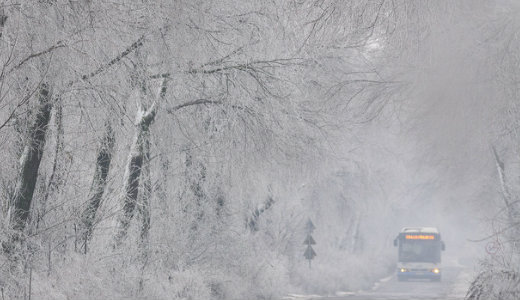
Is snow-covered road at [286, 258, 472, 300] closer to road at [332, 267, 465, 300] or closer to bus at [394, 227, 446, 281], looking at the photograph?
road at [332, 267, 465, 300]

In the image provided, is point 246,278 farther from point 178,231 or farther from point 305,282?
point 305,282

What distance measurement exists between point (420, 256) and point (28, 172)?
108 feet

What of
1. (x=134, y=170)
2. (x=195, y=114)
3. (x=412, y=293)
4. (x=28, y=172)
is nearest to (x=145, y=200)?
(x=134, y=170)

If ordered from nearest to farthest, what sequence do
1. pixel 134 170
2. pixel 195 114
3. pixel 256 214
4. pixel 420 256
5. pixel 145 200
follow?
pixel 195 114 < pixel 134 170 < pixel 145 200 < pixel 256 214 < pixel 420 256

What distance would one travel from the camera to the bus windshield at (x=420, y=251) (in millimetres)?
44375

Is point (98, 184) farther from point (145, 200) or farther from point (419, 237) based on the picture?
point (419, 237)

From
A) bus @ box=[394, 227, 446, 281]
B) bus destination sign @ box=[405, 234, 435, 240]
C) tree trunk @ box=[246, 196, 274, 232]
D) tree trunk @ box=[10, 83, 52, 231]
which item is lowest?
tree trunk @ box=[10, 83, 52, 231]

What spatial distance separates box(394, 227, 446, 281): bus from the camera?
44.2 meters

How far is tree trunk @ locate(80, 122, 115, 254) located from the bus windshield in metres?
30.1

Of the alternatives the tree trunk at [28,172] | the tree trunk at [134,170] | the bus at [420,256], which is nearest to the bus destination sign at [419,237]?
the bus at [420,256]

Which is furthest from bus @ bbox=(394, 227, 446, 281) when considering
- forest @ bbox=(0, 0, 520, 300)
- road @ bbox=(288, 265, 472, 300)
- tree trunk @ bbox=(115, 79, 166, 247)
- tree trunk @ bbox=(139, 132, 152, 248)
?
tree trunk @ bbox=(115, 79, 166, 247)

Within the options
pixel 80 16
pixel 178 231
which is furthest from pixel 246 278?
pixel 80 16

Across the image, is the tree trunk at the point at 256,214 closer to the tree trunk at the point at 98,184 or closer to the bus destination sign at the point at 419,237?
the tree trunk at the point at 98,184

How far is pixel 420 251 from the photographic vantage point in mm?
44500
